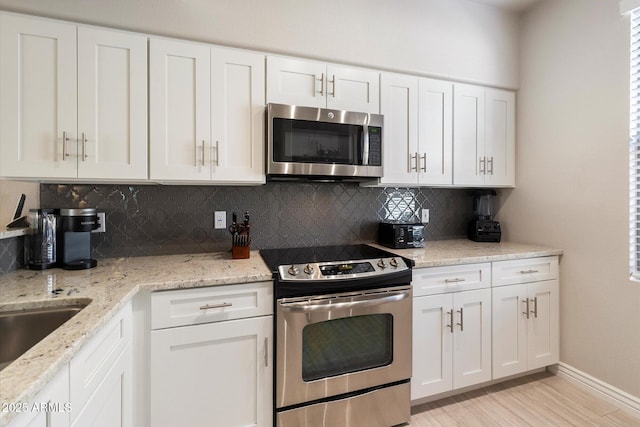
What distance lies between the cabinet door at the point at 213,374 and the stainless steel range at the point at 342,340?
0.09m

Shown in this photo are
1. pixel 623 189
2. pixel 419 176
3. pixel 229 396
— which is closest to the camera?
→ pixel 229 396

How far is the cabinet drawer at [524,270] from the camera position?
2080mm

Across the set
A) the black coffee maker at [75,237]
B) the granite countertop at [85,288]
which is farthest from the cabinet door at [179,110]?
the granite countertop at [85,288]

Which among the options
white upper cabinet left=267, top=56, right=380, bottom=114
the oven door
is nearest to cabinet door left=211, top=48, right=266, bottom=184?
white upper cabinet left=267, top=56, right=380, bottom=114

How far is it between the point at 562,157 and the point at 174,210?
9.09ft

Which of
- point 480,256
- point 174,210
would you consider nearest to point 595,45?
point 480,256

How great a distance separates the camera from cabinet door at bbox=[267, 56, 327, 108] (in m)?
1.86

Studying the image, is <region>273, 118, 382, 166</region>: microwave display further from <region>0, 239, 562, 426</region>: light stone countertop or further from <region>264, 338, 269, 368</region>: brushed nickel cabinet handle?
<region>264, 338, 269, 368</region>: brushed nickel cabinet handle

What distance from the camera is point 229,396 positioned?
150 centimetres

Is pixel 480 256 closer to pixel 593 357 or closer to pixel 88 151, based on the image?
pixel 593 357

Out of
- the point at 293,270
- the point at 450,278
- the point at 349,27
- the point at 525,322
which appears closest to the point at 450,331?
the point at 450,278

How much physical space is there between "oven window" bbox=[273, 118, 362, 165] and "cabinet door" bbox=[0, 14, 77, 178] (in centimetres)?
104

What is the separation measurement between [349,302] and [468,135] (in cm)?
166

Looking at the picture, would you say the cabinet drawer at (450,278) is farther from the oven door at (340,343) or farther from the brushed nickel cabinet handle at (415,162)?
the brushed nickel cabinet handle at (415,162)
